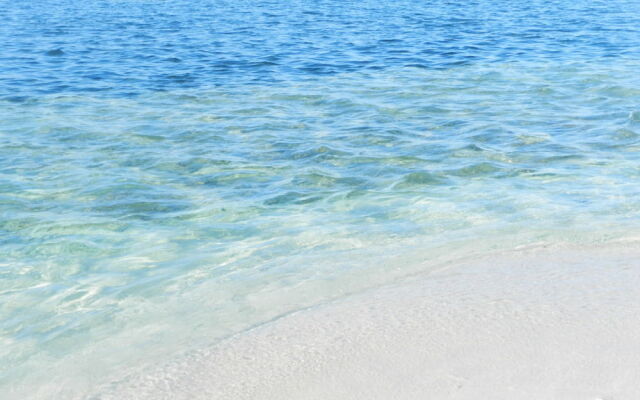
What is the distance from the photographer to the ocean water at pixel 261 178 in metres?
4.97

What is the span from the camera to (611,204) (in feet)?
21.8

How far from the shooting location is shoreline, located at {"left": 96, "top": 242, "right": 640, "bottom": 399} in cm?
379

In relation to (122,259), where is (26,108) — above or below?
below

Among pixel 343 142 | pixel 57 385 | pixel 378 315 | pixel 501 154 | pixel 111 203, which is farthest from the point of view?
pixel 343 142

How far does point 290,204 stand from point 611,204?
2.49 meters

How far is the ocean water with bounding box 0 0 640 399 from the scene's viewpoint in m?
4.97

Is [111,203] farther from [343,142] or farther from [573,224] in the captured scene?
[573,224]

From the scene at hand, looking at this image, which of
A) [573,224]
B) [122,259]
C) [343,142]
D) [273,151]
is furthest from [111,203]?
Result: [573,224]

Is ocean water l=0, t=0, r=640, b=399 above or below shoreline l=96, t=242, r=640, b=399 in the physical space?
below

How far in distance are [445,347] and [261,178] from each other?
394 centimetres

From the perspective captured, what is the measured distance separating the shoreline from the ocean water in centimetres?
27

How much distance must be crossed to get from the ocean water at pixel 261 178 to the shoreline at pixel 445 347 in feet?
0.90

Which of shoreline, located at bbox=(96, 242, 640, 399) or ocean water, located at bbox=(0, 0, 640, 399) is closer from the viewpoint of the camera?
shoreline, located at bbox=(96, 242, 640, 399)

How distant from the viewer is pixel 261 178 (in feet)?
25.7
